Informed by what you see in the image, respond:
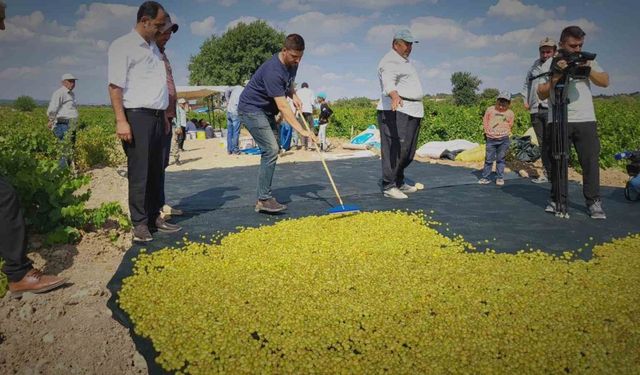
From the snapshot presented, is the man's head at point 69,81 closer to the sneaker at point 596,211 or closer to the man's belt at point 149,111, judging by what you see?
the man's belt at point 149,111

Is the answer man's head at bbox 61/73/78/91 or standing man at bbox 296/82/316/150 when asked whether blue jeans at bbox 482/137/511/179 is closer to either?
standing man at bbox 296/82/316/150

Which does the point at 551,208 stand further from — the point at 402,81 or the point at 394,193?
the point at 402,81

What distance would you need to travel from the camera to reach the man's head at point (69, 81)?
7.95 meters

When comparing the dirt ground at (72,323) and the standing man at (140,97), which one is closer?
the dirt ground at (72,323)

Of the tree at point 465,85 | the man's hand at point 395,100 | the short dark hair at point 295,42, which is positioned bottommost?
the man's hand at point 395,100

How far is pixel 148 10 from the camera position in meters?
3.64

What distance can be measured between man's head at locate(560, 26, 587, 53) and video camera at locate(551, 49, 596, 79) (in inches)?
2.6

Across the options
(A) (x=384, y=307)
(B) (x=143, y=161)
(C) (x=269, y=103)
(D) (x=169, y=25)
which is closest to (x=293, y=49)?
(C) (x=269, y=103)

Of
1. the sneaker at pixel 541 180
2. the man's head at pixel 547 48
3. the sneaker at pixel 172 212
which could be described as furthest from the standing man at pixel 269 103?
the sneaker at pixel 541 180

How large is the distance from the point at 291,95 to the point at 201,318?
3240 millimetres

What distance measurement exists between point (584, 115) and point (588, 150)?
0.38m

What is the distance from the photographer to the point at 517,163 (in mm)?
8469

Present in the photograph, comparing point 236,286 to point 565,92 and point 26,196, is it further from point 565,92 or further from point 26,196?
point 565,92

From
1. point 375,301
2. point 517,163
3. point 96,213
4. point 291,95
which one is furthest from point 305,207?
point 517,163
